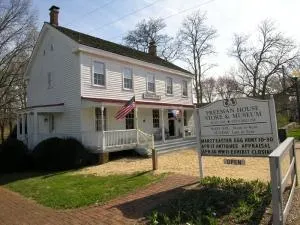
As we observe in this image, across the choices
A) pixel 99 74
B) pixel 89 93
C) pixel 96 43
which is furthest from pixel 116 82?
pixel 96 43

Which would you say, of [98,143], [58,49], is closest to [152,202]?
[98,143]

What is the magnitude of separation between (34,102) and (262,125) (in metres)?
18.9

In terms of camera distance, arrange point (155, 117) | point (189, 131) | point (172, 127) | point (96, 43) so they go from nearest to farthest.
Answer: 1. point (96, 43)
2. point (155, 117)
3. point (172, 127)
4. point (189, 131)

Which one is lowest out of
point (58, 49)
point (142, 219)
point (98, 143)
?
point (142, 219)

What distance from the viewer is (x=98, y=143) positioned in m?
16.7

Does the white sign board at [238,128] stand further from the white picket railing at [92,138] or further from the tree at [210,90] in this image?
the tree at [210,90]

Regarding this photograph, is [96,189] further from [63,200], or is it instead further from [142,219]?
[142,219]

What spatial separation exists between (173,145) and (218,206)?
14.5m

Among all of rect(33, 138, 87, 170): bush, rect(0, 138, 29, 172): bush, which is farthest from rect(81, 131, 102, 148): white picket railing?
rect(0, 138, 29, 172): bush

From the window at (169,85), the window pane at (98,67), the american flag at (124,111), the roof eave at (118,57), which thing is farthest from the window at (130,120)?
the window at (169,85)

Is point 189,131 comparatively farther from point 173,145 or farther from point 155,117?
point 173,145

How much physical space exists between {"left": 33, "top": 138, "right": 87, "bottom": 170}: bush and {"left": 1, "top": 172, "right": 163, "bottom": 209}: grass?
99.9 inches

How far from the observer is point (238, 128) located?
8.09m

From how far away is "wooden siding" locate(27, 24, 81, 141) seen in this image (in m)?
18.8
